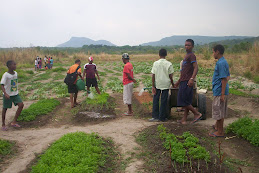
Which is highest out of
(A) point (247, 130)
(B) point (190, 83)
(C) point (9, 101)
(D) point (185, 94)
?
(B) point (190, 83)

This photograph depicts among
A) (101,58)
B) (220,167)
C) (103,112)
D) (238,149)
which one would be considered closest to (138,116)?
(103,112)

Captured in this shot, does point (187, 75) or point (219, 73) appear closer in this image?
point (219, 73)

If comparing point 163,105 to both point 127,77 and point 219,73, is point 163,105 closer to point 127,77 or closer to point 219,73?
point 127,77

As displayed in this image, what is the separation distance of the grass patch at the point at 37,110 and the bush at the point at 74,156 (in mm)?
2811

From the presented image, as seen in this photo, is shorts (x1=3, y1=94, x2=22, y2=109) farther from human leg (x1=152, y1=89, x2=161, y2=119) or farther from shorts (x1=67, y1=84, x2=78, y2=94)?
human leg (x1=152, y1=89, x2=161, y2=119)

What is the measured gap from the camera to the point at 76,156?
14.2 feet

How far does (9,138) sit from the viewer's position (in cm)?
596

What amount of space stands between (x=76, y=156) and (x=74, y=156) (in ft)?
0.12

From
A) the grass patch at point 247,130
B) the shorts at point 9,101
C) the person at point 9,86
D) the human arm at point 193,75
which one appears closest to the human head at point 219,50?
the human arm at point 193,75

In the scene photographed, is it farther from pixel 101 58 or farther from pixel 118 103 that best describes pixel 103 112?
pixel 101 58

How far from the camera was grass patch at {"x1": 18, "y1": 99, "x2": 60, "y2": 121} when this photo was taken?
292 inches

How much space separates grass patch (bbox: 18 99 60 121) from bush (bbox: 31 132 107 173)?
2811 mm

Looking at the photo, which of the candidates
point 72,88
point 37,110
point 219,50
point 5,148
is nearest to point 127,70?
point 72,88

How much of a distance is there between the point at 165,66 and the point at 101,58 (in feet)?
119
